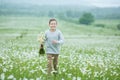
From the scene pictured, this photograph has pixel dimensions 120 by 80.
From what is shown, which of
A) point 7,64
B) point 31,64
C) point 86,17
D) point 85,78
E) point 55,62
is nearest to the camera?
point 85,78

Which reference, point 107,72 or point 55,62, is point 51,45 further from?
point 107,72

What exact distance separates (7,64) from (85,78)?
281 cm

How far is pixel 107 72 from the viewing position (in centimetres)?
1101

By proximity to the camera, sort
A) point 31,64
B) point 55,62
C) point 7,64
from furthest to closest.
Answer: point 31,64 → point 7,64 → point 55,62

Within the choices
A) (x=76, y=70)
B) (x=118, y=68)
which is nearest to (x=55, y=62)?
(x=76, y=70)

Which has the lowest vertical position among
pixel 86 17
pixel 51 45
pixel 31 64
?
pixel 86 17

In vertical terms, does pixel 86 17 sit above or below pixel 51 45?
below

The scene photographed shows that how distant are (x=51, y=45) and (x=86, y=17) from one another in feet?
460

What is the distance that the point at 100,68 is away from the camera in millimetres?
12023

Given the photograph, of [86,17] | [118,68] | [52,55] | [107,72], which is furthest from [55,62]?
[86,17]

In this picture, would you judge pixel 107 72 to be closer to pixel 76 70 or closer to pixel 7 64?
pixel 76 70

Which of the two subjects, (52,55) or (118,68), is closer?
(52,55)

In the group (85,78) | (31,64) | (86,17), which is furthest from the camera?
(86,17)

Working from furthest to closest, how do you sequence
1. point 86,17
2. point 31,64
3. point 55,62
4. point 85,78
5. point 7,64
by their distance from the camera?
point 86,17, point 31,64, point 7,64, point 55,62, point 85,78
